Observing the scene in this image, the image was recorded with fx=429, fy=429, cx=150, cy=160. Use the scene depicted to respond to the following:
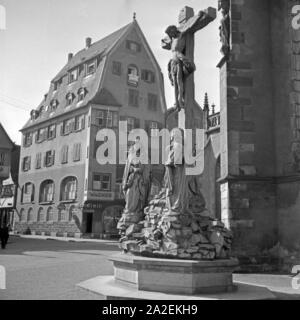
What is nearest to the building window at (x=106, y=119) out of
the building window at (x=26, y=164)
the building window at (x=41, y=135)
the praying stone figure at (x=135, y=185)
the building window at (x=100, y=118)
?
the building window at (x=100, y=118)

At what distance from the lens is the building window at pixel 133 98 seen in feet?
122

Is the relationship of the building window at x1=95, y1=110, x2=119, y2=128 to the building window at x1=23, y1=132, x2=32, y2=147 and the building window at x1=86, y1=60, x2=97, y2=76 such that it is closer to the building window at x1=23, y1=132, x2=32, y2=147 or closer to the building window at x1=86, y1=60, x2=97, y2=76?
the building window at x1=86, y1=60, x2=97, y2=76

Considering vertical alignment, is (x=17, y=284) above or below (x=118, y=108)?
below

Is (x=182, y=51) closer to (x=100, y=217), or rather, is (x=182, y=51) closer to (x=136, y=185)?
(x=136, y=185)

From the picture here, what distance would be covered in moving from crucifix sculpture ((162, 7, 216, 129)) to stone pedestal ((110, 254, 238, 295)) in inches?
97.5

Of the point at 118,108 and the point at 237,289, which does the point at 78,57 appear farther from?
the point at 237,289

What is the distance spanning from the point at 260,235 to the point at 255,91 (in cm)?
384

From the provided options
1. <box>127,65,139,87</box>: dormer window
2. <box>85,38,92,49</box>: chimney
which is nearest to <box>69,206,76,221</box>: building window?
<box>127,65,139,87</box>: dormer window

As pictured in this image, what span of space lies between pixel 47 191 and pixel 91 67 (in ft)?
39.9

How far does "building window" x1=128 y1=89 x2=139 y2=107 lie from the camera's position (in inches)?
1469

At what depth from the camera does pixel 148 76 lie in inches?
1519

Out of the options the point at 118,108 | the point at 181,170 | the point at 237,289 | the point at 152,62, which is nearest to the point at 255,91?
the point at 181,170

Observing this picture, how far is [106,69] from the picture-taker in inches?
1443
